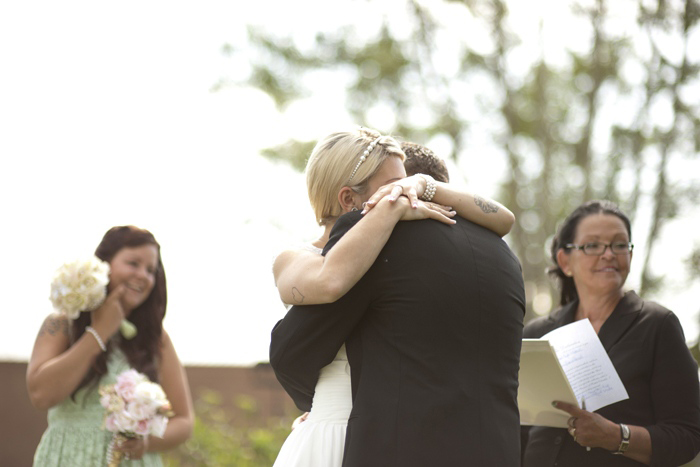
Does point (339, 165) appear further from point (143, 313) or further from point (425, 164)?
point (143, 313)

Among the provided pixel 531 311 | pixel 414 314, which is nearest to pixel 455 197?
pixel 414 314

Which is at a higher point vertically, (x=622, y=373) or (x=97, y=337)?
(x=97, y=337)

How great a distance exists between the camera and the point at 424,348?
2766 millimetres

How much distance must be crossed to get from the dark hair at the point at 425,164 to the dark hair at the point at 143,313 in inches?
83.5

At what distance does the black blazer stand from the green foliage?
710 cm

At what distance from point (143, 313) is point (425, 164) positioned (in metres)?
2.36

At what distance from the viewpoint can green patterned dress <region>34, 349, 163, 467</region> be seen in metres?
4.75

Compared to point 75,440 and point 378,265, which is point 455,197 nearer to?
point 378,265

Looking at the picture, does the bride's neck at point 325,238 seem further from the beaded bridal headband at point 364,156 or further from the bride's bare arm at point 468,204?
the bride's bare arm at point 468,204

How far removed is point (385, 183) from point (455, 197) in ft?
0.85

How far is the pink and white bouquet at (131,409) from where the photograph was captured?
4.64 m

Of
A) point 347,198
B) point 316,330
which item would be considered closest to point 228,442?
point 347,198

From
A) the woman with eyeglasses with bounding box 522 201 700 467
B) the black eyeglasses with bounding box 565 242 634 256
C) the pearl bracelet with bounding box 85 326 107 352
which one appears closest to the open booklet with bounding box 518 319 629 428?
the woman with eyeglasses with bounding box 522 201 700 467

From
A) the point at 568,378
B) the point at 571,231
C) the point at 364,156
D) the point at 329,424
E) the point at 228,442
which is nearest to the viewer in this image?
the point at 329,424
